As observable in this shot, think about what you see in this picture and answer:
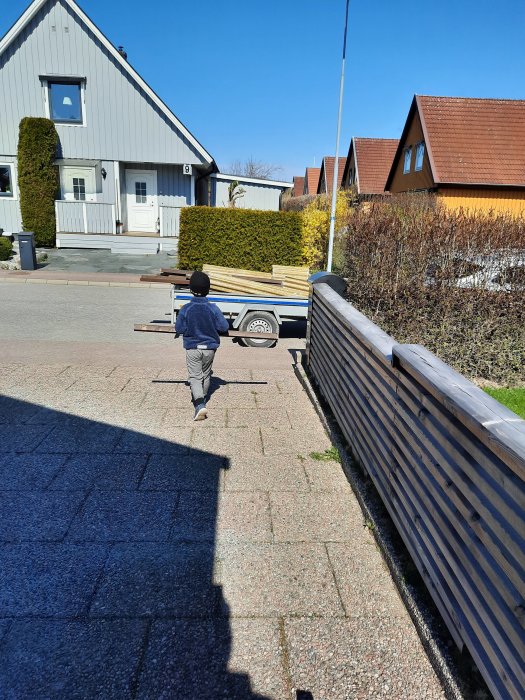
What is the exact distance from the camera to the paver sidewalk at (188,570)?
214cm

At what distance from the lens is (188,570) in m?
2.77

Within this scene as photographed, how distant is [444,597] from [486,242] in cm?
637

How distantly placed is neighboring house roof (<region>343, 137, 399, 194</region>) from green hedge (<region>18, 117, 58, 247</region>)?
2307cm

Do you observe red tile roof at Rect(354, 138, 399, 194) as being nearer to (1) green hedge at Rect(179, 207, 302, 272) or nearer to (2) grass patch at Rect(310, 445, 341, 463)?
(1) green hedge at Rect(179, 207, 302, 272)

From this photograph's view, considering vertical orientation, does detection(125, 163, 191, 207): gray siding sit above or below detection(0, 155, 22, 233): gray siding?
above

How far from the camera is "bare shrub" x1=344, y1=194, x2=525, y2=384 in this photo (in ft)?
22.5

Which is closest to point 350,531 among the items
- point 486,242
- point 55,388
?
point 55,388

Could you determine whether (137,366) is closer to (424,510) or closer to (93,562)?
(93,562)

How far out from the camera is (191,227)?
15.0 meters

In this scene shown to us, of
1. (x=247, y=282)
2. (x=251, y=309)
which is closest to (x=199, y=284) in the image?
(x=251, y=309)

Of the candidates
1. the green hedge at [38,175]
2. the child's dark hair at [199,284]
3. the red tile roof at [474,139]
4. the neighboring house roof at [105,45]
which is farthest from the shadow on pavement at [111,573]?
the red tile roof at [474,139]

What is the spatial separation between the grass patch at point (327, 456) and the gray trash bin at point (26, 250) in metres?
13.9

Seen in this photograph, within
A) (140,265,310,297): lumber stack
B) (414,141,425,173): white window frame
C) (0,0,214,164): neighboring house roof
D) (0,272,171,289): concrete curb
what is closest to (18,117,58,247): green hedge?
(0,0,214,164): neighboring house roof

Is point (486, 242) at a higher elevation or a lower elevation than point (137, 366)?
higher
